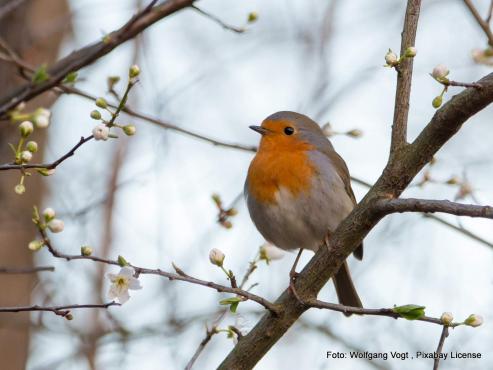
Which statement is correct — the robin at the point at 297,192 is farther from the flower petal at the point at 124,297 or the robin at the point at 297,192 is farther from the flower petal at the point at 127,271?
the flower petal at the point at 127,271

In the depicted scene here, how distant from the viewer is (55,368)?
19.2ft

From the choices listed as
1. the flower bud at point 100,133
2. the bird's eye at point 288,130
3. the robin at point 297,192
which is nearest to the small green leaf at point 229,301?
the flower bud at point 100,133

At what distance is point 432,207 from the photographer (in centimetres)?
255

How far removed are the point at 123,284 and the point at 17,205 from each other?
3.15 metres

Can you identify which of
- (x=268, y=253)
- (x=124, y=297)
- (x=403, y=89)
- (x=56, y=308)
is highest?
(x=403, y=89)

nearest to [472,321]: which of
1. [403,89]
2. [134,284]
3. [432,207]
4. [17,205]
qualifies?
[432,207]

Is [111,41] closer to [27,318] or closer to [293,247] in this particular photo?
[293,247]

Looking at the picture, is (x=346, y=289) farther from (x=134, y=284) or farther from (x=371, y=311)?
(x=134, y=284)

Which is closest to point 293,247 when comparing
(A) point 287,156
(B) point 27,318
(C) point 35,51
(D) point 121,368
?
(A) point 287,156

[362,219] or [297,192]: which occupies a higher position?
[297,192]

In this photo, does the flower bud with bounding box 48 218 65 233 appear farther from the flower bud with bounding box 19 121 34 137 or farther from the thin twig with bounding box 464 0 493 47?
the thin twig with bounding box 464 0 493 47

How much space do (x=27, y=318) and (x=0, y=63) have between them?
1.94m

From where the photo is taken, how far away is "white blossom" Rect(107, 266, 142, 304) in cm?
272

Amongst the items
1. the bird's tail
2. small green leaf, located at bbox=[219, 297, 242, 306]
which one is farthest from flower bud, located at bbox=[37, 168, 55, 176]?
the bird's tail
